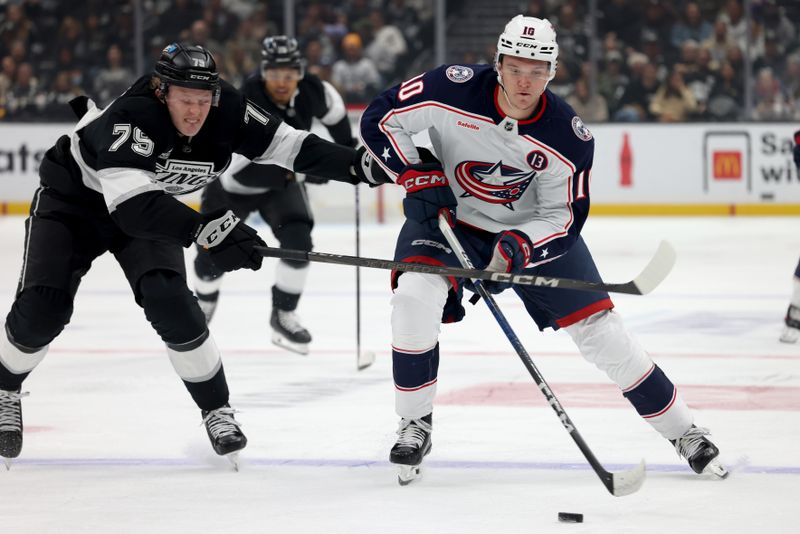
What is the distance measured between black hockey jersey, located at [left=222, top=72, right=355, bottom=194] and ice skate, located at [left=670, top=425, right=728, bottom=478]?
2647 mm

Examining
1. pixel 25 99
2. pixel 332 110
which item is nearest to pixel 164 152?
pixel 332 110

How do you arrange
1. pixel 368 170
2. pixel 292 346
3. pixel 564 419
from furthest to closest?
1. pixel 292 346
2. pixel 368 170
3. pixel 564 419

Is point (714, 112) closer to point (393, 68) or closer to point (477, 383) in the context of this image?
point (393, 68)

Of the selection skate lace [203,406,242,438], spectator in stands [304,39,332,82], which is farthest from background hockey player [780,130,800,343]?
spectator in stands [304,39,332,82]

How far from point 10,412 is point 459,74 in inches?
58.0

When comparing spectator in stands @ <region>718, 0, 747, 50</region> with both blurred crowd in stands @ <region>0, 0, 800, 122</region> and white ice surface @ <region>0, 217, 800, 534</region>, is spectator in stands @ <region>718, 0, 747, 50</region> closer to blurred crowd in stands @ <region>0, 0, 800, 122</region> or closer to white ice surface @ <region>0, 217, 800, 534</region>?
blurred crowd in stands @ <region>0, 0, 800, 122</region>

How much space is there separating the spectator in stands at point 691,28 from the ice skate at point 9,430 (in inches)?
375

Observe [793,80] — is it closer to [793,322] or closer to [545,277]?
[793,322]

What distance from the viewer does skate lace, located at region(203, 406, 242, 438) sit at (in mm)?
3561

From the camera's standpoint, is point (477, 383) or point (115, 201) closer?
point (115, 201)

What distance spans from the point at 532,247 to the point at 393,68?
9.10m

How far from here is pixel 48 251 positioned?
3.58 metres

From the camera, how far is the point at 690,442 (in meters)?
3.43

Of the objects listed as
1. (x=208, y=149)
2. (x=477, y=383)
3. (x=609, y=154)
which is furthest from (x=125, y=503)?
(x=609, y=154)
